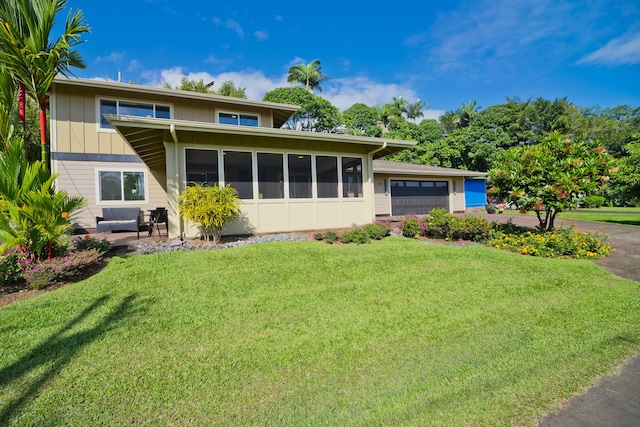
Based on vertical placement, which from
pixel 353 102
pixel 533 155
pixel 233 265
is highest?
pixel 353 102

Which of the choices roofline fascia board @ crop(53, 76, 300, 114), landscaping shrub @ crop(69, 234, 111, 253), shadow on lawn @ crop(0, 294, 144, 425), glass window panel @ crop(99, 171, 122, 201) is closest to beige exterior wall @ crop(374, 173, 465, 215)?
roofline fascia board @ crop(53, 76, 300, 114)

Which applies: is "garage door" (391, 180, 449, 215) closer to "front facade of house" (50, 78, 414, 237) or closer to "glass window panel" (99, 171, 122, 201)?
"front facade of house" (50, 78, 414, 237)

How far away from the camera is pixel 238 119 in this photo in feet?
39.3

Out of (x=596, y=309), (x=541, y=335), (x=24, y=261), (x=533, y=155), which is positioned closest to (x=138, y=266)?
(x=24, y=261)

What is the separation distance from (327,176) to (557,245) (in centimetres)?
649

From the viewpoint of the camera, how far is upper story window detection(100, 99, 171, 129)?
1023 centimetres

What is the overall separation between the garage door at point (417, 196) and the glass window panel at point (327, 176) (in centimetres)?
867

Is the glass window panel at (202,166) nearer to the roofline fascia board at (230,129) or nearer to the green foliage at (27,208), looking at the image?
the roofline fascia board at (230,129)

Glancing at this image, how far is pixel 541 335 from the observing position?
10.3 feet

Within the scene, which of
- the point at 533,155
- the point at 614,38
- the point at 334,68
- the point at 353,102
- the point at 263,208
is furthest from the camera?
the point at 353,102

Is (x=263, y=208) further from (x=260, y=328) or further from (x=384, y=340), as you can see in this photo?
(x=384, y=340)

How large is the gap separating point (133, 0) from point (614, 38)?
23.5m

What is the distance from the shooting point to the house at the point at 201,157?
7.53 metres

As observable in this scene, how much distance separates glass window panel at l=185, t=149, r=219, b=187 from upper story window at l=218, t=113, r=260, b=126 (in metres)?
4.54
